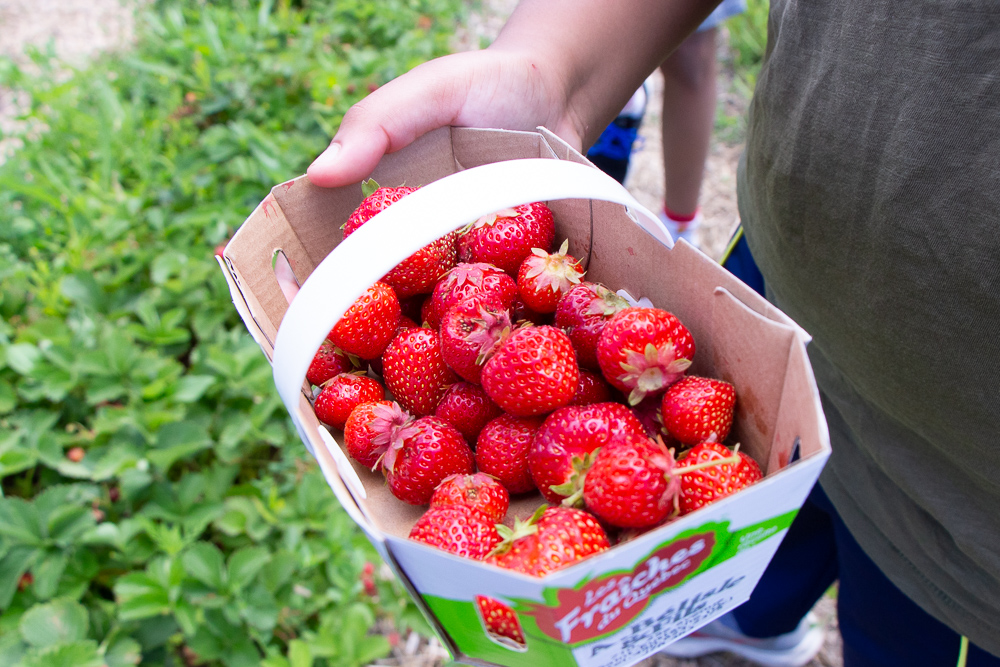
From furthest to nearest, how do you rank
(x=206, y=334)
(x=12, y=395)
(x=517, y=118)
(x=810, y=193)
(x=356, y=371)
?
1. (x=206, y=334)
2. (x=12, y=395)
3. (x=517, y=118)
4. (x=356, y=371)
5. (x=810, y=193)

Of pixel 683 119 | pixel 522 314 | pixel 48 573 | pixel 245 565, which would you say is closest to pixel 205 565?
pixel 245 565

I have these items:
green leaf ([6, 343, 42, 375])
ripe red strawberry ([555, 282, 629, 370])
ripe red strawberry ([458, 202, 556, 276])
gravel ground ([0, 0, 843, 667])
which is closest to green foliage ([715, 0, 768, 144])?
gravel ground ([0, 0, 843, 667])

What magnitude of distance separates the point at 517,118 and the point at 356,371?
48cm

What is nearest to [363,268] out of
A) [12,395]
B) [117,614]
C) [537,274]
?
[537,274]

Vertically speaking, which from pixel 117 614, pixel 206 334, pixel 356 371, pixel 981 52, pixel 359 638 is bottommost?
pixel 359 638

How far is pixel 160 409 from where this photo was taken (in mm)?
1606

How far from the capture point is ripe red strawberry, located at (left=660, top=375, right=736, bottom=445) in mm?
717

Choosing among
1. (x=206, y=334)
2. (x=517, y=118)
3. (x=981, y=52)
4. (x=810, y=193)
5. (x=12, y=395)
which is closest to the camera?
(x=981, y=52)

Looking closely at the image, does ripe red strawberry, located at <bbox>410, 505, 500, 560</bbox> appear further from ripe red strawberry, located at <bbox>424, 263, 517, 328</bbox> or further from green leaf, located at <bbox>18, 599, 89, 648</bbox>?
green leaf, located at <bbox>18, 599, 89, 648</bbox>

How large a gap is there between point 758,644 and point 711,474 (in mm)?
1227

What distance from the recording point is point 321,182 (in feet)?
3.19

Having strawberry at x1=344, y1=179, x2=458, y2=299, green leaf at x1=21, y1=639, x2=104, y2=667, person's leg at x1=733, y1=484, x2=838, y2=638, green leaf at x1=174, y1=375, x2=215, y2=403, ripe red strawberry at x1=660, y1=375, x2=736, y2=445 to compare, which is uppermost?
strawberry at x1=344, y1=179, x2=458, y2=299

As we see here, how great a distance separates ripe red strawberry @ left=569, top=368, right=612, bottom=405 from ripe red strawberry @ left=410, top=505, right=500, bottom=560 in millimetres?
196

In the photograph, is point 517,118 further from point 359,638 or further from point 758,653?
point 758,653
